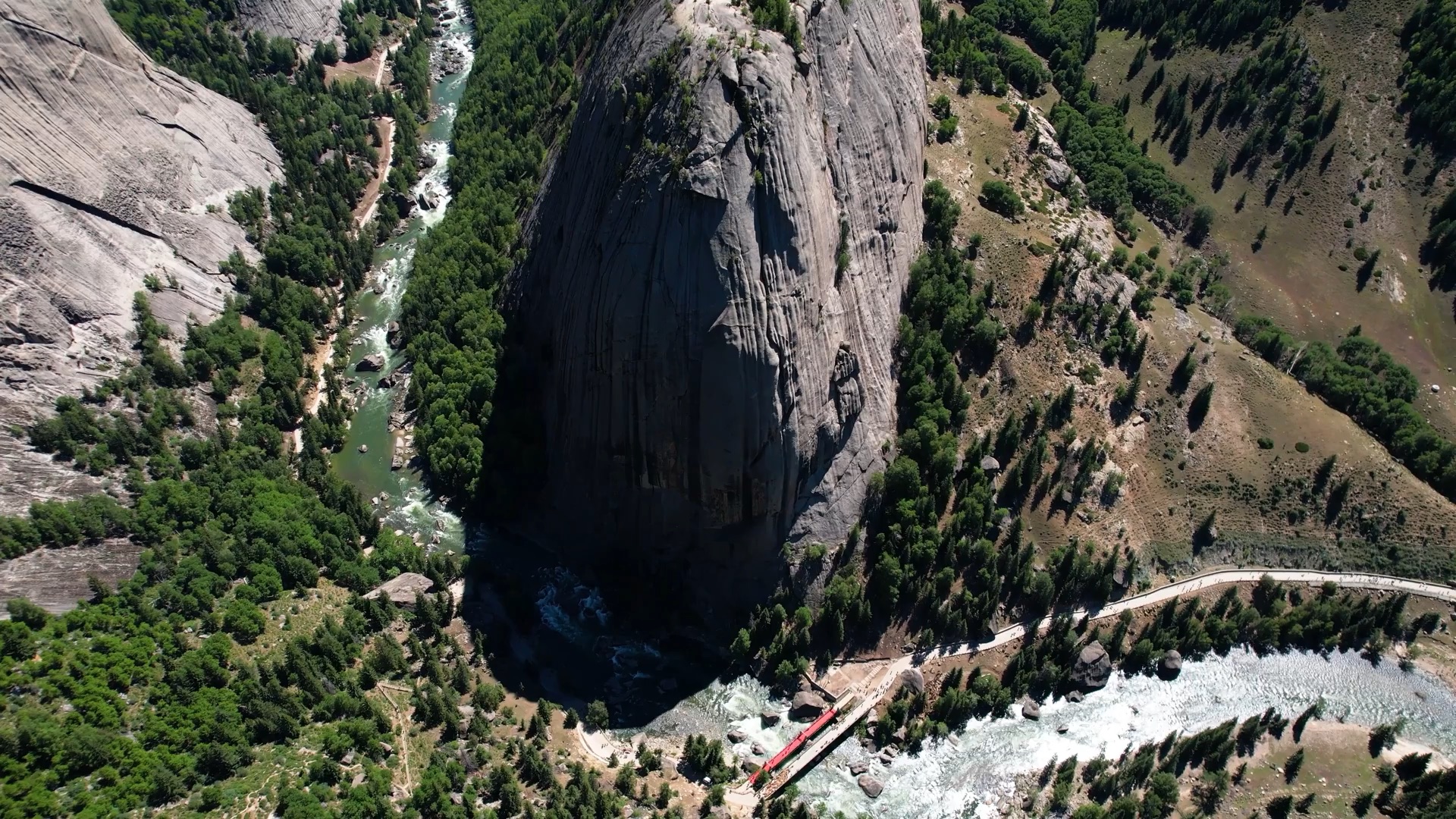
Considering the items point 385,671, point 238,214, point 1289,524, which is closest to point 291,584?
point 385,671

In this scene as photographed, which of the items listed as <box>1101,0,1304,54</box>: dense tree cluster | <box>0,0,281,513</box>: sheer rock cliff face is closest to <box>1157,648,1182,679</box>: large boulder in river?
<box>1101,0,1304,54</box>: dense tree cluster

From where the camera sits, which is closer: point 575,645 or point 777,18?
point 777,18

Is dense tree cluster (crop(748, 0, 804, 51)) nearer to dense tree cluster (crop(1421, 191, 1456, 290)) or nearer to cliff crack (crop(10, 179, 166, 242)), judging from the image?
cliff crack (crop(10, 179, 166, 242))

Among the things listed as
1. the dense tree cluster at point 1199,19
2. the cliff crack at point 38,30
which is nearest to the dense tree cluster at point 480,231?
the cliff crack at point 38,30

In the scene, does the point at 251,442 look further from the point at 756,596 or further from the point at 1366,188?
the point at 1366,188

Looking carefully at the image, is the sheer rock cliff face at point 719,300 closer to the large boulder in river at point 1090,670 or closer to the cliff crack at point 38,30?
the large boulder in river at point 1090,670

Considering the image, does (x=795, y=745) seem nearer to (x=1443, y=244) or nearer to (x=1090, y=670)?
(x=1090, y=670)

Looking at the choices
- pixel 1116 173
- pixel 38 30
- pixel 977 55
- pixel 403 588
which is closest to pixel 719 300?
pixel 403 588
